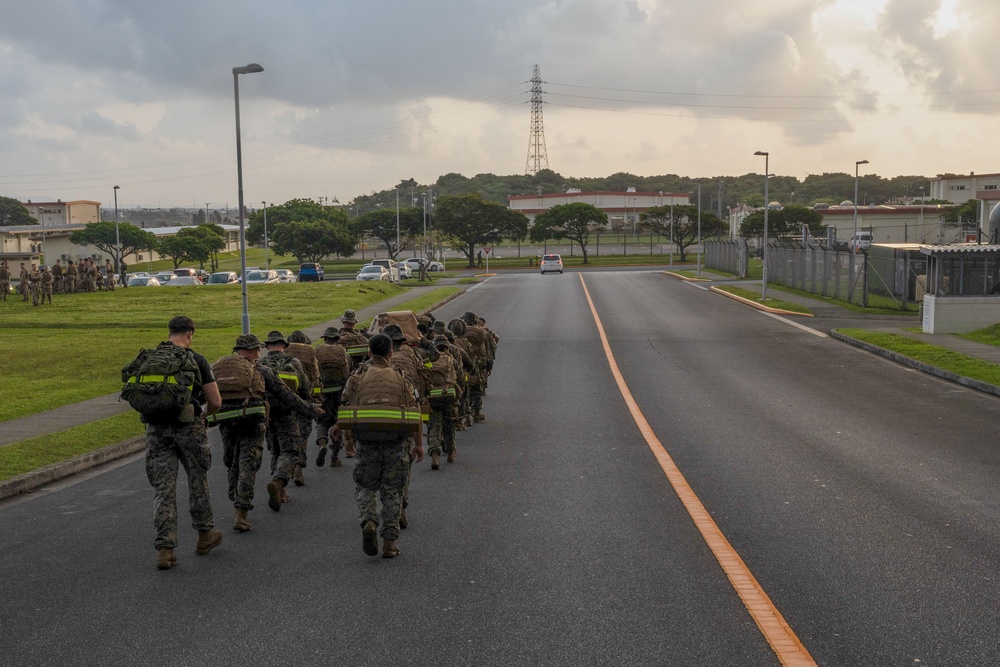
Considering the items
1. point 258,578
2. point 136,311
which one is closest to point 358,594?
point 258,578

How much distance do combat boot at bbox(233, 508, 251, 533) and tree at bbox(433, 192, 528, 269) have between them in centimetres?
8517

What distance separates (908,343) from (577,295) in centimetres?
2235

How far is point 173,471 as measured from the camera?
8.24 m

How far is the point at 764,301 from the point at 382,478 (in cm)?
3346

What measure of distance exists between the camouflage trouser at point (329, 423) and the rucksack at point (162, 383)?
369 centimetres

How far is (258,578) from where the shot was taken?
7.64 metres

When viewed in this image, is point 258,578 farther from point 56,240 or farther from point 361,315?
point 56,240

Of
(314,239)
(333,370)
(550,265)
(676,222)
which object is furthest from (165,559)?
(314,239)

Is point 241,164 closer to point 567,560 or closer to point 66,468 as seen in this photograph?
point 66,468

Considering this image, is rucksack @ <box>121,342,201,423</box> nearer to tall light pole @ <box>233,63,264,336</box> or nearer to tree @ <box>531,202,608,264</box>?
tall light pole @ <box>233,63,264,336</box>

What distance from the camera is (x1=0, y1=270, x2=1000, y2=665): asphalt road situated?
621 cm

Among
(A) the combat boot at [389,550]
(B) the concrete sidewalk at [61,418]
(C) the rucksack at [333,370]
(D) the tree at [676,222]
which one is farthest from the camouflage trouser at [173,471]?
(D) the tree at [676,222]

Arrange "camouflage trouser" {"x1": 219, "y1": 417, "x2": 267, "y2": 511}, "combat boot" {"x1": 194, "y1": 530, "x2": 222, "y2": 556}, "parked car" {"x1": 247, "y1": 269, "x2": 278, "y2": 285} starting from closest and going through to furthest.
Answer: "combat boot" {"x1": 194, "y1": 530, "x2": 222, "y2": 556} → "camouflage trouser" {"x1": 219, "y1": 417, "x2": 267, "y2": 511} → "parked car" {"x1": 247, "y1": 269, "x2": 278, "y2": 285}

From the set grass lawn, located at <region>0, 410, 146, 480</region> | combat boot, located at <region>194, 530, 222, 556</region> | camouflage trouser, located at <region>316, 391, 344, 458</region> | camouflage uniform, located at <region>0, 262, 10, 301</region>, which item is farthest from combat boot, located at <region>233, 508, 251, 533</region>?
camouflage uniform, located at <region>0, 262, 10, 301</region>
